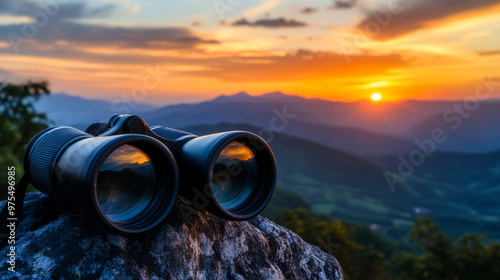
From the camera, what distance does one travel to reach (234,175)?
3551 millimetres

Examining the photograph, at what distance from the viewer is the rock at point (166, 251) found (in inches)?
108

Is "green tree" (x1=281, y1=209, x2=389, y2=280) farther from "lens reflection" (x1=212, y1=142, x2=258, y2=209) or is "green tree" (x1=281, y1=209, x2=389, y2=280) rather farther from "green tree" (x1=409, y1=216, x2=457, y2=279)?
"lens reflection" (x1=212, y1=142, x2=258, y2=209)

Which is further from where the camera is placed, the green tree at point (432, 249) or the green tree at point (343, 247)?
the green tree at point (343, 247)

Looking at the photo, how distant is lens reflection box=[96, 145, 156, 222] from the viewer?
2844 mm

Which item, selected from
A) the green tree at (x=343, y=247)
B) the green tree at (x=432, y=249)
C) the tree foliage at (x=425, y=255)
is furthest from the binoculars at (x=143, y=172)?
the green tree at (x=432, y=249)

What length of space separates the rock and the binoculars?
192mm

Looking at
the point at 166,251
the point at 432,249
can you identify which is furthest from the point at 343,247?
the point at 166,251

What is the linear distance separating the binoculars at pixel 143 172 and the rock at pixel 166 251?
192mm

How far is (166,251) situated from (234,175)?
0.89m

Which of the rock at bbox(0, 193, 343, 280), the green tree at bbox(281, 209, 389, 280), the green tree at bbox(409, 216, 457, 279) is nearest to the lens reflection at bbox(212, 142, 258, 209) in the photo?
the rock at bbox(0, 193, 343, 280)

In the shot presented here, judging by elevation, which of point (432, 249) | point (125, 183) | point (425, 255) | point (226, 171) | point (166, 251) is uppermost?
point (432, 249)

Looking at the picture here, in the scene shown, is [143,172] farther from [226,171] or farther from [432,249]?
[432,249]

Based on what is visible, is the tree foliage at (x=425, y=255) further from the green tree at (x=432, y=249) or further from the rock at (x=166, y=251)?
the rock at (x=166, y=251)

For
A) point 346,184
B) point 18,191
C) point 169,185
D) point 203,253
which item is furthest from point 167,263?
point 346,184
